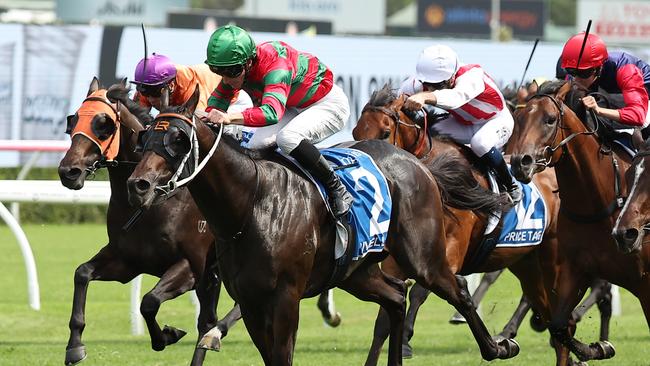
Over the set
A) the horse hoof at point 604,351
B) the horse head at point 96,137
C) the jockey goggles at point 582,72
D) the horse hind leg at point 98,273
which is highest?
the jockey goggles at point 582,72

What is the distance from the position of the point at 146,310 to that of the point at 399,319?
4.20ft

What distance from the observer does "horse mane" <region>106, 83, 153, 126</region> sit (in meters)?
6.71

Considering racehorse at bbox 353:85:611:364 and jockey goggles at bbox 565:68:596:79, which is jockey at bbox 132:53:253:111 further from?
jockey goggles at bbox 565:68:596:79

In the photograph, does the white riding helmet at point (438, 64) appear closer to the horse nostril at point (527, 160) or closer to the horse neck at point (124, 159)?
the horse nostril at point (527, 160)

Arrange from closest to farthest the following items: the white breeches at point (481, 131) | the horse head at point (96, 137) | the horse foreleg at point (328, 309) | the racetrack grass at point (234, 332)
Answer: the horse head at point (96, 137) < the white breeches at point (481, 131) < the racetrack grass at point (234, 332) < the horse foreleg at point (328, 309)

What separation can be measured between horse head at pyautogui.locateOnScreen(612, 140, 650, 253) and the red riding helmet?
936 millimetres

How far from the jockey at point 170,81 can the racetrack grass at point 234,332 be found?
5.11 ft

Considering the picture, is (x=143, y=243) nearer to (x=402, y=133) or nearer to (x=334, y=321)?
(x=402, y=133)

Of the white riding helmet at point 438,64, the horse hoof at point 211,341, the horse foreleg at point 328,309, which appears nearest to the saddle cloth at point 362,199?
the horse hoof at point 211,341

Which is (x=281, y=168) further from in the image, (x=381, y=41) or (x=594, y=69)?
(x=381, y=41)

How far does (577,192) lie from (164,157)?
238 centimetres

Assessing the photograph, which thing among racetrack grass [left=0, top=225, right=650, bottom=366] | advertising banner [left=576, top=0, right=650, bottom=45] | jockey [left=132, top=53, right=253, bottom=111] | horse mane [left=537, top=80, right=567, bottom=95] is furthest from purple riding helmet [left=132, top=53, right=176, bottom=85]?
advertising banner [left=576, top=0, right=650, bottom=45]

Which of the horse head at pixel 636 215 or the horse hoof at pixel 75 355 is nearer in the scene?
the horse head at pixel 636 215

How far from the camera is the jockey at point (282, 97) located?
539cm
